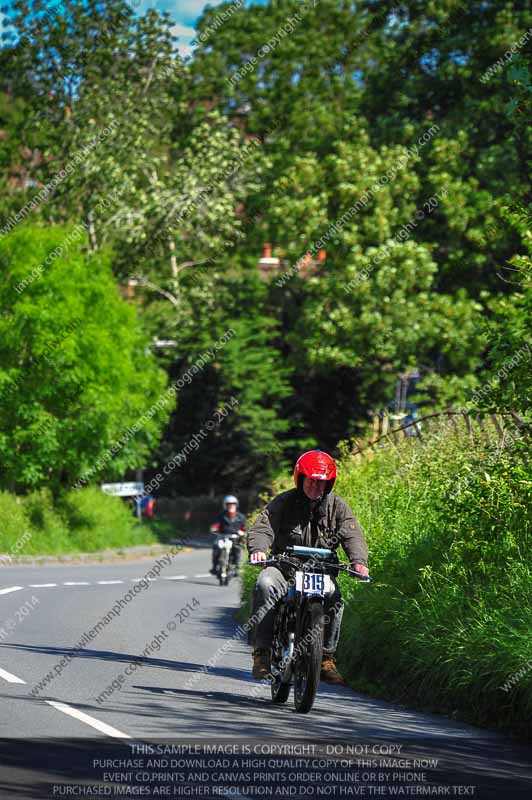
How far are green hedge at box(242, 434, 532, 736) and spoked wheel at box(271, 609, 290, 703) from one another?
1.36 meters

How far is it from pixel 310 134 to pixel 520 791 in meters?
43.3

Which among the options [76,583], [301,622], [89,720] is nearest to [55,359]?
[76,583]

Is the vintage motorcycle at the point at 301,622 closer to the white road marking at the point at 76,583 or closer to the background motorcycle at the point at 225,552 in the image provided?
the white road marking at the point at 76,583

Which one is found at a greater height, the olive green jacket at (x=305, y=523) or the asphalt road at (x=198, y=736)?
the olive green jacket at (x=305, y=523)

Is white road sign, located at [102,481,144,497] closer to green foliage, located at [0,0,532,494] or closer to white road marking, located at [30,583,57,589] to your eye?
green foliage, located at [0,0,532,494]

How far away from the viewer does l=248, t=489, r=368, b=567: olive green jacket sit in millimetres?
10414

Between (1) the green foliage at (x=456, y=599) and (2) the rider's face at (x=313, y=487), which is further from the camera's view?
(1) the green foliage at (x=456, y=599)

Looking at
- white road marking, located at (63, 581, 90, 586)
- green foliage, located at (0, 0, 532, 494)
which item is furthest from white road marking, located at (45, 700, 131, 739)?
green foliage, located at (0, 0, 532, 494)

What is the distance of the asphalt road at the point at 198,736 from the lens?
7.16 m

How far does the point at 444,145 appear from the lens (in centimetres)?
3928

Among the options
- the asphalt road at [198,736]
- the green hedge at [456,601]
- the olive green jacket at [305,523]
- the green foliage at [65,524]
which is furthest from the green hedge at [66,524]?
the olive green jacket at [305,523]

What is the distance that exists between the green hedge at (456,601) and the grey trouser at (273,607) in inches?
49.8

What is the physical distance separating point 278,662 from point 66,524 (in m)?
28.1

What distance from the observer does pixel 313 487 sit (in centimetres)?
1030
